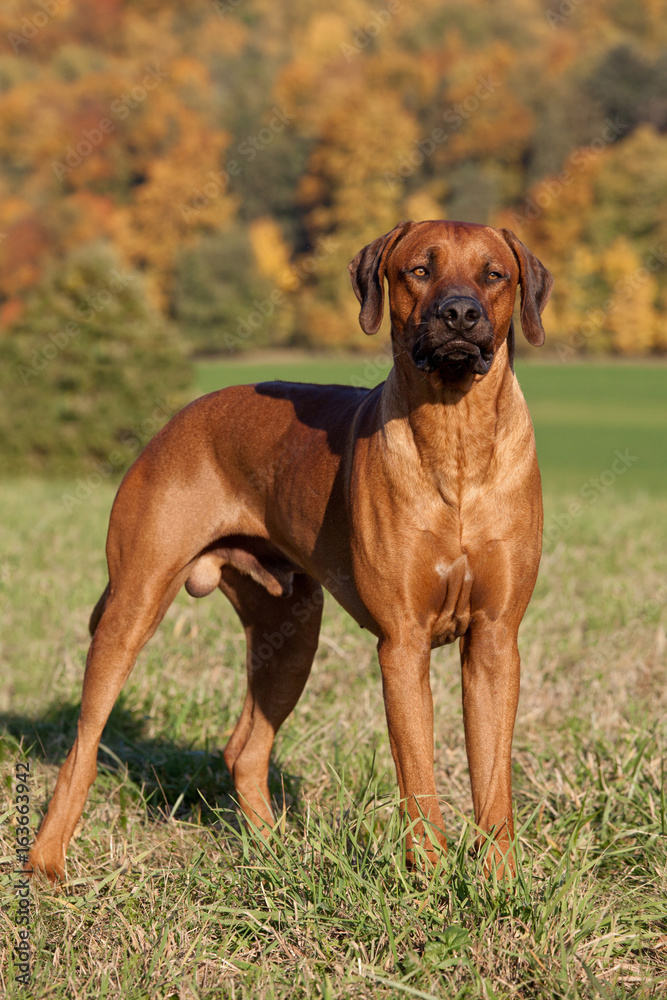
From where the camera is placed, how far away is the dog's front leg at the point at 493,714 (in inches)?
122

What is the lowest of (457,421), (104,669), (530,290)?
(104,669)

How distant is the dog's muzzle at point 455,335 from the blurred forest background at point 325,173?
101 feet

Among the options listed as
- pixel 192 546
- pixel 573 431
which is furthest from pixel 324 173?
pixel 192 546

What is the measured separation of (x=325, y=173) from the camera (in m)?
44.0

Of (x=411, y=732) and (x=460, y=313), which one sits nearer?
(x=460, y=313)

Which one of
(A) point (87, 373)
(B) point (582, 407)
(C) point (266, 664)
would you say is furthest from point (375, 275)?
(B) point (582, 407)

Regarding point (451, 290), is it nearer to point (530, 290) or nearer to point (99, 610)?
point (530, 290)

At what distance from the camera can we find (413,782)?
298cm

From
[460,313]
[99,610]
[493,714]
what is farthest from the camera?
[99,610]

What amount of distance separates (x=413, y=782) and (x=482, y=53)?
55.8 m

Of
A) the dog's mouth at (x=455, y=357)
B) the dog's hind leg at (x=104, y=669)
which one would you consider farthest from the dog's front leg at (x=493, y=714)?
the dog's hind leg at (x=104, y=669)

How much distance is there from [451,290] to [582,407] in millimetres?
31420

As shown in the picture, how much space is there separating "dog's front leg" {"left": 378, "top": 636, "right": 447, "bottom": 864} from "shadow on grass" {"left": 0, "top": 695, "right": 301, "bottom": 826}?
1026mm

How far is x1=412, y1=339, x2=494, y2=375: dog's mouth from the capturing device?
2818mm
